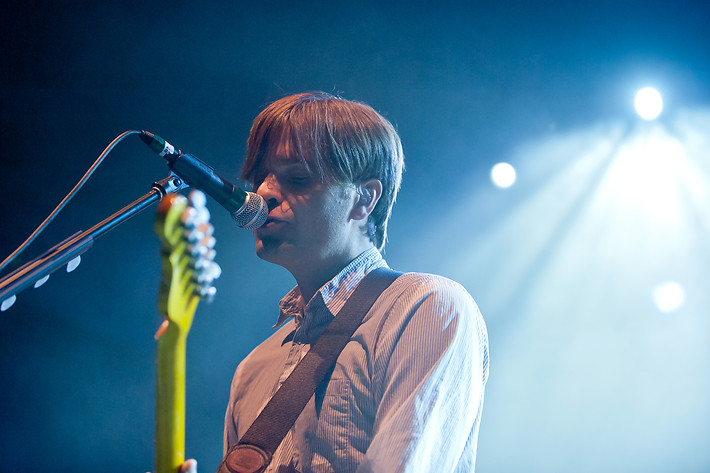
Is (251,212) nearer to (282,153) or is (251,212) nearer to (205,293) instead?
(282,153)

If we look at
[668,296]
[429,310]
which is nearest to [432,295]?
[429,310]

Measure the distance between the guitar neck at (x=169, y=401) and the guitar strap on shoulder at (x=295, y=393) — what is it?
0.56 m

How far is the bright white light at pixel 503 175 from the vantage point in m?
2.96

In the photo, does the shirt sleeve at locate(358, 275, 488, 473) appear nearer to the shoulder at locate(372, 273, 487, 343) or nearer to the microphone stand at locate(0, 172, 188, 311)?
the shoulder at locate(372, 273, 487, 343)

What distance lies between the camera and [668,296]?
10.1 feet

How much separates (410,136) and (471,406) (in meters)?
1.93

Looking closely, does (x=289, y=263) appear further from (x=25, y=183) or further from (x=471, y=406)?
(x=25, y=183)

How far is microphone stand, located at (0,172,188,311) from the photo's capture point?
1.03 meters

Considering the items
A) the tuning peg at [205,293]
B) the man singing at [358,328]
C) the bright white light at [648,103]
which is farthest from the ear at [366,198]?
the bright white light at [648,103]

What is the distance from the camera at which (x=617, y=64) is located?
302cm

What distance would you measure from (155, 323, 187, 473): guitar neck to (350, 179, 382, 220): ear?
100cm

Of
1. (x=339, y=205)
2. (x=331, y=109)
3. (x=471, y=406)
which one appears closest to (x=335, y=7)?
(x=331, y=109)

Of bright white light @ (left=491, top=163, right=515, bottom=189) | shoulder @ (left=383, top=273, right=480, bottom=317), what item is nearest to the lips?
shoulder @ (left=383, top=273, right=480, bottom=317)

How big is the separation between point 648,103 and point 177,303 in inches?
131
